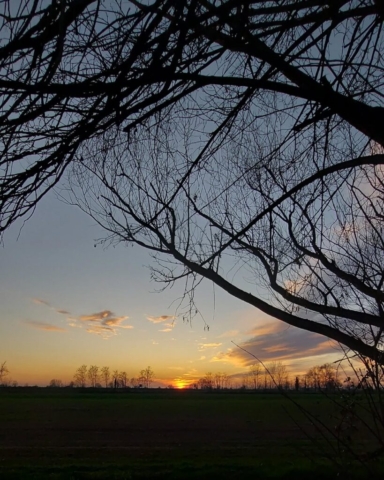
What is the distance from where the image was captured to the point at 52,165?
2.67m

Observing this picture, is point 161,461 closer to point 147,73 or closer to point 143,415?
point 147,73

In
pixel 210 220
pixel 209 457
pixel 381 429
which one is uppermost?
pixel 210 220

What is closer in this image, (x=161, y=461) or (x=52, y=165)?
(x=52, y=165)

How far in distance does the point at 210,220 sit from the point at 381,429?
3.40m

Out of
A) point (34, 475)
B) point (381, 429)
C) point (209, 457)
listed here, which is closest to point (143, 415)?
point (209, 457)

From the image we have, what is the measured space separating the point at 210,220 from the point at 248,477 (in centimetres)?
1180

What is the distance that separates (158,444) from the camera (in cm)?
2514

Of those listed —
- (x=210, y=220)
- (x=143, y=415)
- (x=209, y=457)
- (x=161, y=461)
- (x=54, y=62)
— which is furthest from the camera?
(x=143, y=415)

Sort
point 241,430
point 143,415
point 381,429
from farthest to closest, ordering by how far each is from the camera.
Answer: point 143,415, point 241,430, point 381,429

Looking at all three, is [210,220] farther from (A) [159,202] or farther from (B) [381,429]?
Result: (B) [381,429]

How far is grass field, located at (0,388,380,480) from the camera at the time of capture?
1532 cm

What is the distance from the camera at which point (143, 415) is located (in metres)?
41.4

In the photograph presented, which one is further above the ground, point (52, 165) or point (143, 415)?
point (52, 165)

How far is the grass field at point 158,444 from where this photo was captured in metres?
15.3
